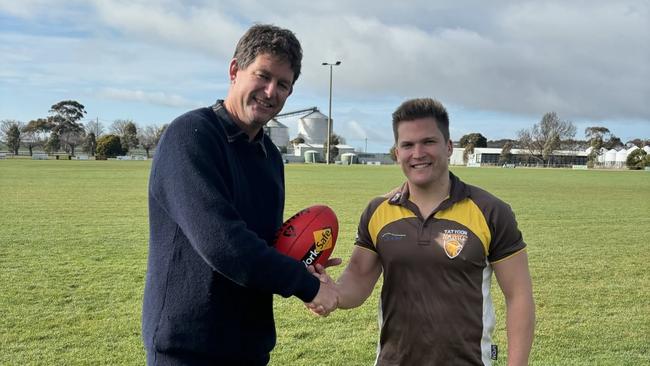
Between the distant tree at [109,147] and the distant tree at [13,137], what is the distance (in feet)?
56.5

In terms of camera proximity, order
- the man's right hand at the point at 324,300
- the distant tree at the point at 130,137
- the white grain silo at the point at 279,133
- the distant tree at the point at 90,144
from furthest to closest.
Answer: the white grain silo at the point at 279,133
the distant tree at the point at 130,137
the distant tree at the point at 90,144
the man's right hand at the point at 324,300

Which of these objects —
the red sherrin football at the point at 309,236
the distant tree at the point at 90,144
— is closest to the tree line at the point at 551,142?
the distant tree at the point at 90,144

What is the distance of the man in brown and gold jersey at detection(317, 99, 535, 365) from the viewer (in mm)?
2701

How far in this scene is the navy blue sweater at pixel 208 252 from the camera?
7.14 feet

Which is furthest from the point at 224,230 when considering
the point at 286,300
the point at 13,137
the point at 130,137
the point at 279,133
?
the point at 279,133

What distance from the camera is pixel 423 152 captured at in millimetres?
2797

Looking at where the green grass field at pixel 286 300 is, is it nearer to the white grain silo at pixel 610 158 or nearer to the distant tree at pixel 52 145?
the distant tree at pixel 52 145

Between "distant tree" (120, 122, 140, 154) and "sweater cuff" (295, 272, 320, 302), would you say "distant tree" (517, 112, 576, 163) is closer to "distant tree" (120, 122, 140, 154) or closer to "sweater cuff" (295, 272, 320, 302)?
"distant tree" (120, 122, 140, 154)

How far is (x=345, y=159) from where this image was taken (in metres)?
102

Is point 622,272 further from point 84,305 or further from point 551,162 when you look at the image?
point 551,162

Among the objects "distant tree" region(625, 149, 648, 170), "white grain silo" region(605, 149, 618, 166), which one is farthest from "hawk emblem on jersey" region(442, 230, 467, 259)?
"white grain silo" region(605, 149, 618, 166)

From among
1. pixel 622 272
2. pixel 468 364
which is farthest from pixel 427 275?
pixel 622 272

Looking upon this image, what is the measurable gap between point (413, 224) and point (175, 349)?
1.29 metres

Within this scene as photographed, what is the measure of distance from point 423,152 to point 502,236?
0.56 metres
